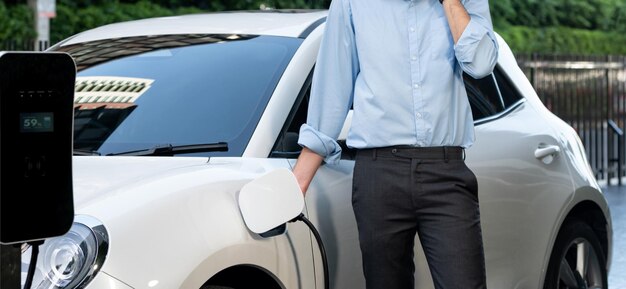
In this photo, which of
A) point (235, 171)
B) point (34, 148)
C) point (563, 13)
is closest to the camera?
point (34, 148)

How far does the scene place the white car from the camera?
3.39 metres

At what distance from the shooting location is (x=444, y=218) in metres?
3.99

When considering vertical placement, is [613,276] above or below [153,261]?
below

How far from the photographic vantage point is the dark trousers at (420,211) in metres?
3.98

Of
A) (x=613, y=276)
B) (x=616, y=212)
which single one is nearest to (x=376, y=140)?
(x=613, y=276)

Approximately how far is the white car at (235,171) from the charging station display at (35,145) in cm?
52

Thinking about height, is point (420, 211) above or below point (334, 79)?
below

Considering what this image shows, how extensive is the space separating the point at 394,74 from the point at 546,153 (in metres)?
1.49

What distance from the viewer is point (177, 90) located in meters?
4.43

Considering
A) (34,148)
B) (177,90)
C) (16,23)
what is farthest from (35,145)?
(16,23)

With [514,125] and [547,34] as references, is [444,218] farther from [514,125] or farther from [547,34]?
[547,34]

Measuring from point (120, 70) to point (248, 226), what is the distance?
1235 mm

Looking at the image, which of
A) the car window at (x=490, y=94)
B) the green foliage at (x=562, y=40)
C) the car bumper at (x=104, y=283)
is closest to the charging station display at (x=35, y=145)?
the car bumper at (x=104, y=283)

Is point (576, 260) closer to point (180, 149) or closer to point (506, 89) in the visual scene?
point (506, 89)
